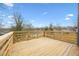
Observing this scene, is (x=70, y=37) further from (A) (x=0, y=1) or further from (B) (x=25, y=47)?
(A) (x=0, y=1)

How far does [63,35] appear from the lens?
240 cm

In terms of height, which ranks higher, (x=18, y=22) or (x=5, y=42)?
(x=18, y=22)

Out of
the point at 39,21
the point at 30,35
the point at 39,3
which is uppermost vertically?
the point at 39,3

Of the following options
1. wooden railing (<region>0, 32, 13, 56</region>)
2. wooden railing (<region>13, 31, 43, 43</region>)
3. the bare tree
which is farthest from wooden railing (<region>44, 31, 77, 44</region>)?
wooden railing (<region>0, 32, 13, 56</region>)

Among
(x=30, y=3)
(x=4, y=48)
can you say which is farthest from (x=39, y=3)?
(x=4, y=48)

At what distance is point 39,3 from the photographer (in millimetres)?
2354

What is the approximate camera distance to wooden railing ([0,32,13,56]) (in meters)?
2.25

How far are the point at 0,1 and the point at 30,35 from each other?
585 mm

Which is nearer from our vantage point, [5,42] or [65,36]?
[5,42]

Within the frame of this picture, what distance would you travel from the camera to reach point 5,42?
228cm

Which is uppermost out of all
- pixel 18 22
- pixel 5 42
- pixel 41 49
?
pixel 18 22

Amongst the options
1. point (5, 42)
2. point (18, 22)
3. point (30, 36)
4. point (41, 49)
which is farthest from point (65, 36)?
point (5, 42)

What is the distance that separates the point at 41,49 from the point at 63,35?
0.35 metres

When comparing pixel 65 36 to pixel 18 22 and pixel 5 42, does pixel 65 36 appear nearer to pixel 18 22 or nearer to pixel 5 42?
pixel 18 22
